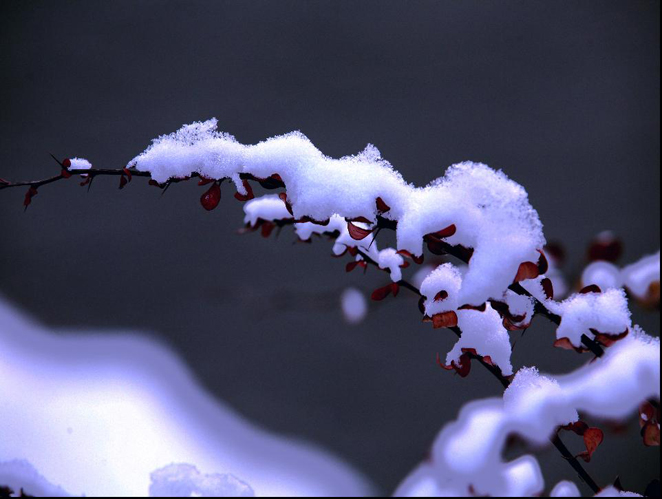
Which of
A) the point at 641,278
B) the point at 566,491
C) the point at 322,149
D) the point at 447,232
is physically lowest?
the point at 566,491

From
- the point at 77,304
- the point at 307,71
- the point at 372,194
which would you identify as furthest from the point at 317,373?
the point at 372,194

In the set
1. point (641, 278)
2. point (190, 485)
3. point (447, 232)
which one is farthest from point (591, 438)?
point (641, 278)

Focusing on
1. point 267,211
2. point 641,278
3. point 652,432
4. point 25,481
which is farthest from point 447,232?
point 641,278

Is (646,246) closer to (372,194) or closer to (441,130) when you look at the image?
(441,130)

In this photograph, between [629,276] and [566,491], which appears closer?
[566,491]

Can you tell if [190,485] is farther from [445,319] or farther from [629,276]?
[629,276]

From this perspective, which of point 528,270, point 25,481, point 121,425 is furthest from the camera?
point 121,425

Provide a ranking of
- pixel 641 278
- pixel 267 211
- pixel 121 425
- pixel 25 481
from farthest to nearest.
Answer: pixel 641 278 → pixel 121 425 → pixel 267 211 → pixel 25 481

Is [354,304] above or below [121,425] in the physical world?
above
